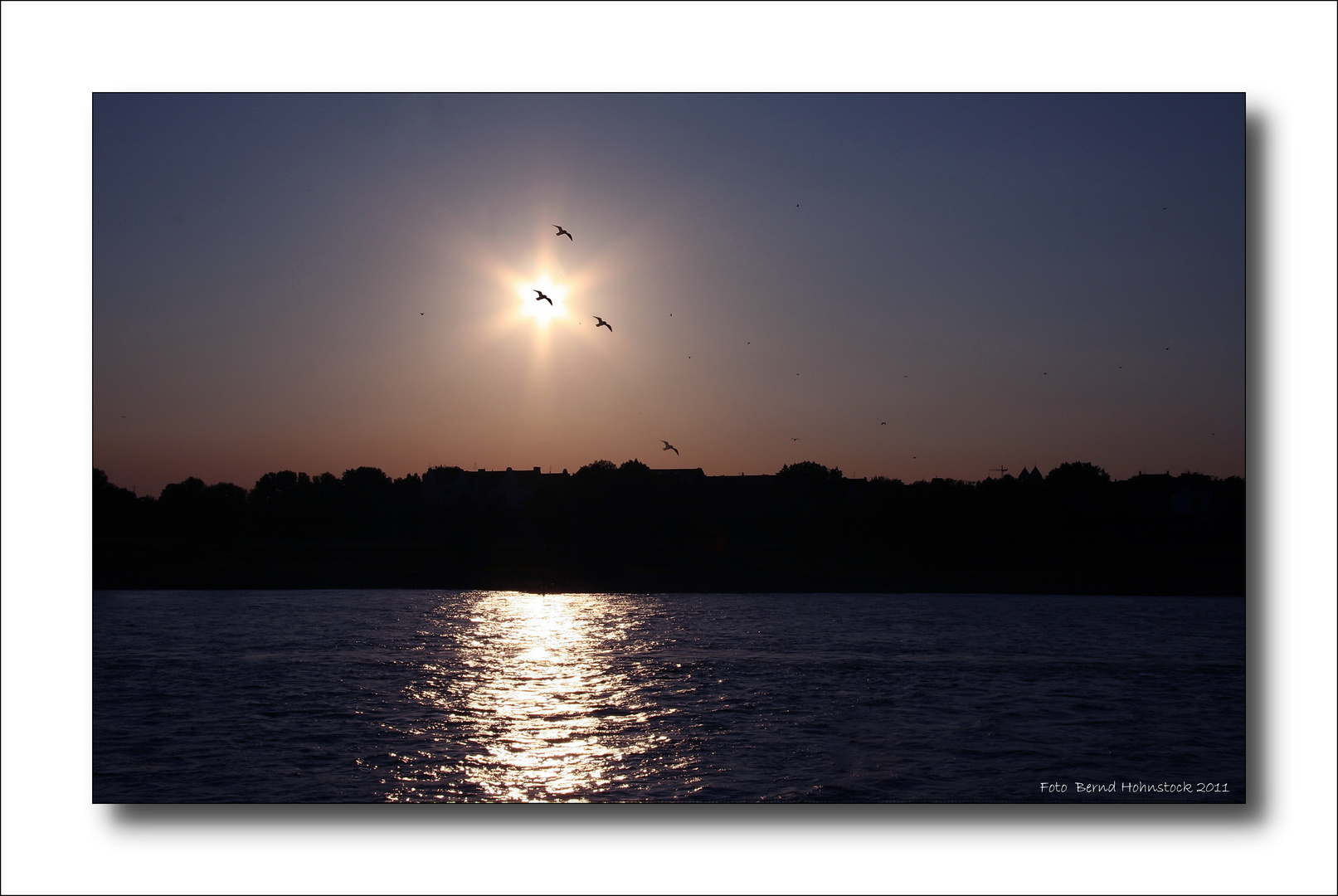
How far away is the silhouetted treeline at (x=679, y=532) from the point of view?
7.30 metres

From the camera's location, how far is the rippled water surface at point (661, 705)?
5707mm

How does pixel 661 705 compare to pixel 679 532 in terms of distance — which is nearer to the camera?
pixel 661 705

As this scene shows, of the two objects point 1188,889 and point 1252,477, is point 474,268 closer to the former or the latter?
point 1252,477

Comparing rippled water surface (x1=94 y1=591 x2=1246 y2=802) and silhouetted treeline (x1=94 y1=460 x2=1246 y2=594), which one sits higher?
silhouetted treeline (x1=94 y1=460 x2=1246 y2=594)

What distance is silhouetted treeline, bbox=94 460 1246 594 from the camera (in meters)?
7.30

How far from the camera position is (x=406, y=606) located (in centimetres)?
1485

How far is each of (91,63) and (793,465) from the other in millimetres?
5155

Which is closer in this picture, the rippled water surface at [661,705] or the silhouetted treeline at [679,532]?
the rippled water surface at [661,705]

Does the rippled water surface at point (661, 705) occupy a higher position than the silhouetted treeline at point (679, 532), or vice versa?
the silhouetted treeline at point (679, 532)

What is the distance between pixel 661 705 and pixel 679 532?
6.53 m

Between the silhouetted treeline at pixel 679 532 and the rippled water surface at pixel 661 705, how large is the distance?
43 cm

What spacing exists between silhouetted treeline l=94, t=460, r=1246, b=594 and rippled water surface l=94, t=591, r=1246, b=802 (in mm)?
432

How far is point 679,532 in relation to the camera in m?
14.5

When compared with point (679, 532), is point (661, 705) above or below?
below
